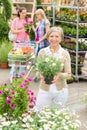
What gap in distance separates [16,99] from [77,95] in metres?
4.05

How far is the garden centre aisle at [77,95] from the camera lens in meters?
6.47

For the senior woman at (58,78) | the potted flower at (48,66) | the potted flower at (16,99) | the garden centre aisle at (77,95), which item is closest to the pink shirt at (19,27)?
the garden centre aisle at (77,95)

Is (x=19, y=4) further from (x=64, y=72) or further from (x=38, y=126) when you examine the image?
(x=38, y=126)

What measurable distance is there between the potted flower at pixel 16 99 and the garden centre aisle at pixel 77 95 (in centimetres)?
173

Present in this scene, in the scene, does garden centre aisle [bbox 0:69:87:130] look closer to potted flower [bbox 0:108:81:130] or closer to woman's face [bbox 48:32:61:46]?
woman's face [bbox 48:32:61:46]

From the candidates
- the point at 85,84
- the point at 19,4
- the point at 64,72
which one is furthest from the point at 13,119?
the point at 19,4

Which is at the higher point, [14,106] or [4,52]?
[14,106]

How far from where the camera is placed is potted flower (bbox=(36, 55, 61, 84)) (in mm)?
4641

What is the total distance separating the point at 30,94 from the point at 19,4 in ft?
43.7

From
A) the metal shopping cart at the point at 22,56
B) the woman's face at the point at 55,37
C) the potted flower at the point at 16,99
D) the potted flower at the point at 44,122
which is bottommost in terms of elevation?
the metal shopping cart at the point at 22,56

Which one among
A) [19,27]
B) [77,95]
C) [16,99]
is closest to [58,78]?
[16,99]

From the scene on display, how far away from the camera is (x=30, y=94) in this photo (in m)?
4.17

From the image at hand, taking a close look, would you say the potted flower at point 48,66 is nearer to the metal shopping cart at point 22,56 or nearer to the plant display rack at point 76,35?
the metal shopping cart at point 22,56

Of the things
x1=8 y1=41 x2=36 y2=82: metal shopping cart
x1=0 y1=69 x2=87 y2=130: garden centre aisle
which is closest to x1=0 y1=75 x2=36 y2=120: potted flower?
x1=0 y1=69 x2=87 y2=130: garden centre aisle
